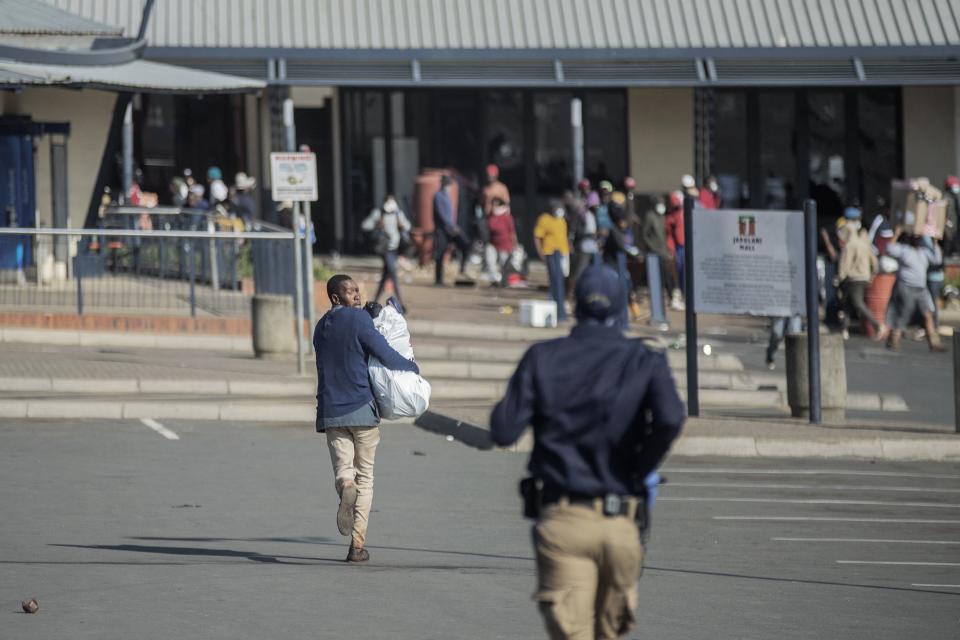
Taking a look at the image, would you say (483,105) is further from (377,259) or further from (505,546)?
(505,546)

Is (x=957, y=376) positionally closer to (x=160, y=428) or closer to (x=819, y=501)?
(x=819, y=501)

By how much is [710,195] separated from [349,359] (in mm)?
21477

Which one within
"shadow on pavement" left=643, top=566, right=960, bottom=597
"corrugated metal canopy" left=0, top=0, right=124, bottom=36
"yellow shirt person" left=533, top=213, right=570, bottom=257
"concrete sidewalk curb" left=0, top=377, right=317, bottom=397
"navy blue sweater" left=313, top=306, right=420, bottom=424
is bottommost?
"shadow on pavement" left=643, top=566, right=960, bottom=597

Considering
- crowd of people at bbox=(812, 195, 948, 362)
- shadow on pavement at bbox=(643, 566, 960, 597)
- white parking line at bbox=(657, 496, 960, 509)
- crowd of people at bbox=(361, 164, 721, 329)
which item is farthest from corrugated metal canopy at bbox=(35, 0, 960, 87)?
shadow on pavement at bbox=(643, 566, 960, 597)

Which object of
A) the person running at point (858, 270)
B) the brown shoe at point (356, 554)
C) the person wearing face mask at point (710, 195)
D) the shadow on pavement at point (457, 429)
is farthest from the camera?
the person wearing face mask at point (710, 195)

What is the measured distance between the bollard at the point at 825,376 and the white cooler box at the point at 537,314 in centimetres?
720

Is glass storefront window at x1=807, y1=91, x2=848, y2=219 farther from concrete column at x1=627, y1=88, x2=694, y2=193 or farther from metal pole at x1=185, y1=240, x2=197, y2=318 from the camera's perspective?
metal pole at x1=185, y1=240, x2=197, y2=318

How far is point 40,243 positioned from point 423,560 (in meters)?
12.8

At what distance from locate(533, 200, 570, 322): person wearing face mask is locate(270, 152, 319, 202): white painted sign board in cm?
677

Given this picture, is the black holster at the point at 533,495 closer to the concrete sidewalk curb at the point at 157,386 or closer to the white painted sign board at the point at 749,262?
the white painted sign board at the point at 749,262

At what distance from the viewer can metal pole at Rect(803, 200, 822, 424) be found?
16625 mm

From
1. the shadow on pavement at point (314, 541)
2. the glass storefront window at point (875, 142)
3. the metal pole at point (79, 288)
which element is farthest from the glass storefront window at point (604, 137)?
the shadow on pavement at point (314, 541)

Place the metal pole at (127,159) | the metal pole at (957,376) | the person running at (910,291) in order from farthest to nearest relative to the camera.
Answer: the metal pole at (127,159) → the person running at (910,291) → the metal pole at (957,376)

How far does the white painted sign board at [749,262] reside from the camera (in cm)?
1684
